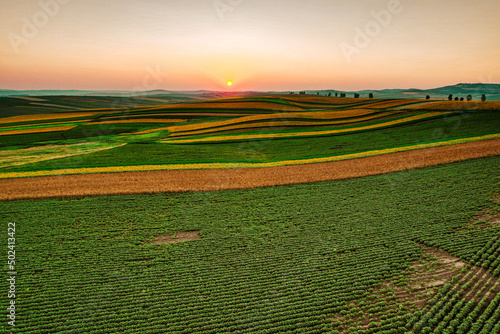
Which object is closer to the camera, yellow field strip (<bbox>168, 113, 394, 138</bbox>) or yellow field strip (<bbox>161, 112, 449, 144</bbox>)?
yellow field strip (<bbox>161, 112, 449, 144</bbox>)

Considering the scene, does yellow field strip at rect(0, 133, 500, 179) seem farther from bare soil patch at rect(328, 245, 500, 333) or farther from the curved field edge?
bare soil patch at rect(328, 245, 500, 333)

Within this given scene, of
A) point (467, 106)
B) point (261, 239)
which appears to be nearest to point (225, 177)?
point (261, 239)

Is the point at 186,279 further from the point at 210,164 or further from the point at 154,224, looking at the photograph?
the point at 210,164

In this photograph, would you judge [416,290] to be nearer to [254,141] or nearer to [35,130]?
[254,141]

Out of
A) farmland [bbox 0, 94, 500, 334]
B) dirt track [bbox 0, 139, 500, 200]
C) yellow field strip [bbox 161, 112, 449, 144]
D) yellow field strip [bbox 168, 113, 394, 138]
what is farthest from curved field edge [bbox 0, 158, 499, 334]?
yellow field strip [bbox 168, 113, 394, 138]
